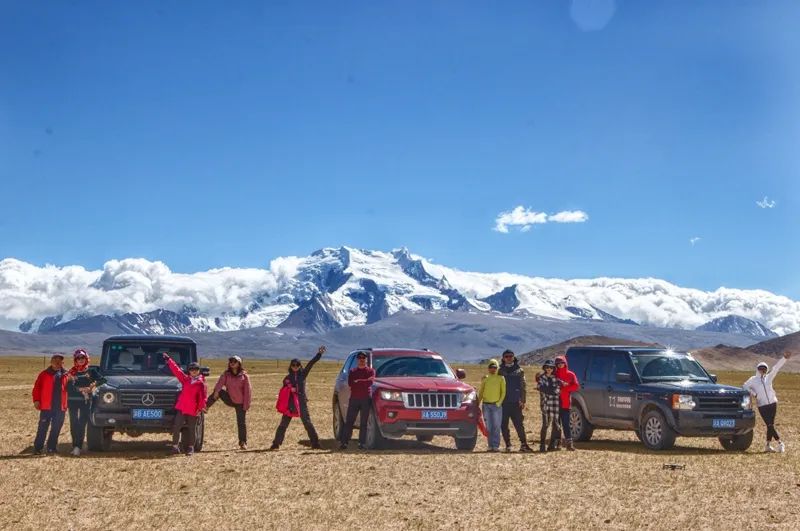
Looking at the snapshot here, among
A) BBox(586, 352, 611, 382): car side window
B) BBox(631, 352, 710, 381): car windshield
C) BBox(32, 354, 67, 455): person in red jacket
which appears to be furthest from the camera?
BBox(586, 352, 611, 382): car side window

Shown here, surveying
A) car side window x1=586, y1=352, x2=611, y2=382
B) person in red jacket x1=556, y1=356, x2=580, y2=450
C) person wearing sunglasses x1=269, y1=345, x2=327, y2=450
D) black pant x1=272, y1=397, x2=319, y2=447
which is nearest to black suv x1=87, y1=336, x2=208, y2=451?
black pant x1=272, y1=397, x2=319, y2=447

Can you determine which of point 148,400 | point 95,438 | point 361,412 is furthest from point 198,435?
point 361,412

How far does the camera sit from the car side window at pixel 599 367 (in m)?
20.4

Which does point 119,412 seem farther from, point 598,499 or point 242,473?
point 598,499

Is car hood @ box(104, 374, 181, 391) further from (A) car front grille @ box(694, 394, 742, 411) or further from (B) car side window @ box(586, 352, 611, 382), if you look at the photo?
(A) car front grille @ box(694, 394, 742, 411)

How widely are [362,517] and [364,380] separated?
736cm

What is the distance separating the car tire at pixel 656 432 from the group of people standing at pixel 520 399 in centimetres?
155

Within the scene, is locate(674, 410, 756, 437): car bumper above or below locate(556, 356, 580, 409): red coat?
below

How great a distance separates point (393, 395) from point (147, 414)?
4.49 m

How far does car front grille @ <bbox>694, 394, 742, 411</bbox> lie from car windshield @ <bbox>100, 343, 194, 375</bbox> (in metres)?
10.1

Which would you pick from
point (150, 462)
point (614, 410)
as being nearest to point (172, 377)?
point (150, 462)

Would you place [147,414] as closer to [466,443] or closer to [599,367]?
[466,443]

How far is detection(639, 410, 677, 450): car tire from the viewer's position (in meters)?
18.2

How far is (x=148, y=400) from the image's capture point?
55.3ft
